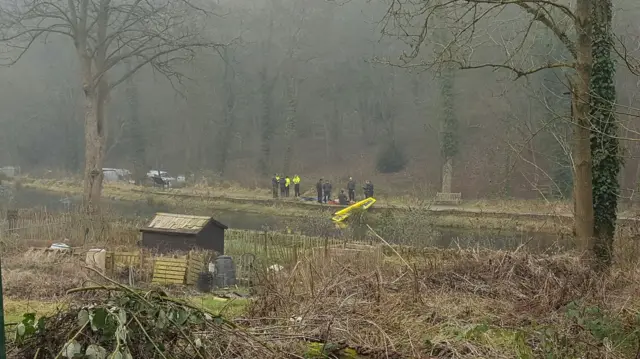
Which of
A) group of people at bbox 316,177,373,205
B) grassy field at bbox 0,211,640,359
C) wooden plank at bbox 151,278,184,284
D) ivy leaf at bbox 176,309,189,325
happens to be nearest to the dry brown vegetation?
grassy field at bbox 0,211,640,359

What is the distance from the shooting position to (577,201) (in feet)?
33.4

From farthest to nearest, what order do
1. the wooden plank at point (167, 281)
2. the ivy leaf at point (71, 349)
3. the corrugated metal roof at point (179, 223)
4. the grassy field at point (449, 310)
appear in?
1. the corrugated metal roof at point (179, 223)
2. the wooden plank at point (167, 281)
3. the grassy field at point (449, 310)
4. the ivy leaf at point (71, 349)

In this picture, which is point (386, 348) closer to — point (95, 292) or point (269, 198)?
point (95, 292)

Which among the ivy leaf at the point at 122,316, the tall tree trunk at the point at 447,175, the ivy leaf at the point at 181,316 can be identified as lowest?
the ivy leaf at the point at 181,316

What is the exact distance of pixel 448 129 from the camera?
37.7 meters

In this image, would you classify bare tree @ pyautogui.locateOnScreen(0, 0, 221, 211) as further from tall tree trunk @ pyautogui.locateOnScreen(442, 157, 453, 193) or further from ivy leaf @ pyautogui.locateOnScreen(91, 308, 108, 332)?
tall tree trunk @ pyautogui.locateOnScreen(442, 157, 453, 193)

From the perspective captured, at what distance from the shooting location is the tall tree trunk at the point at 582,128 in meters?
9.54

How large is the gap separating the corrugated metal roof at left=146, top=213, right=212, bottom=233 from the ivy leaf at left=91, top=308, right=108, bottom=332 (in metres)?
12.1

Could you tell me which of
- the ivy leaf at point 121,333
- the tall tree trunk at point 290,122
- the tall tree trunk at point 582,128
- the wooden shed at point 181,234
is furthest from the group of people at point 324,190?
the ivy leaf at point 121,333

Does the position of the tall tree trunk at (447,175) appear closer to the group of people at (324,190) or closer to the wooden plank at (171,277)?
the group of people at (324,190)

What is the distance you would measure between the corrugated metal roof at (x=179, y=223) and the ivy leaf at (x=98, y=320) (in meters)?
12.1

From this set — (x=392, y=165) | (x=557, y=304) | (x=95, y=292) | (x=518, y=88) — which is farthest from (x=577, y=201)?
(x=392, y=165)

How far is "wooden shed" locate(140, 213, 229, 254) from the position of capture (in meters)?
15.6

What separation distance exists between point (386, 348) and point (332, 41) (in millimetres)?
50325
